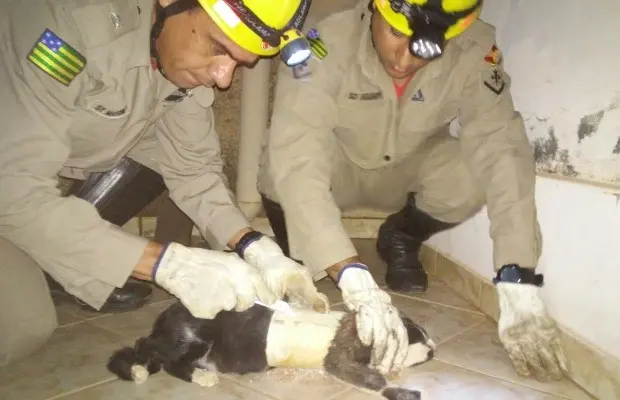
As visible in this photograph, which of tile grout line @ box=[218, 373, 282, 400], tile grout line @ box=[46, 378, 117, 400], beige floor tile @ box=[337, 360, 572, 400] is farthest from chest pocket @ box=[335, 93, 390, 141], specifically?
tile grout line @ box=[46, 378, 117, 400]

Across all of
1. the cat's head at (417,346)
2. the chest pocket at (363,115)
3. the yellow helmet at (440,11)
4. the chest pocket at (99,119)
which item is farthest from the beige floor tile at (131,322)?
the yellow helmet at (440,11)

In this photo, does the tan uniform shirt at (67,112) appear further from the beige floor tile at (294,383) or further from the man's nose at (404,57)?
the man's nose at (404,57)

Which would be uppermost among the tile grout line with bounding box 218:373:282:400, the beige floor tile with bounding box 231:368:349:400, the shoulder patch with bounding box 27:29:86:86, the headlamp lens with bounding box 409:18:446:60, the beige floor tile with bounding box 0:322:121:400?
the headlamp lens with bounding box 409:18:446:60

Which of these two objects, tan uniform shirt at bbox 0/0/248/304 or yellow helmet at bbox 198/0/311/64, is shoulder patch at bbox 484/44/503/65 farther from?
tan uniform shirt at bbox 0/0/248/304

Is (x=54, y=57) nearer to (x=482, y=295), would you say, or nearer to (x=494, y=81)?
(x=494, y=81)

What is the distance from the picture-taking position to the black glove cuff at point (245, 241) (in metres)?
1.59

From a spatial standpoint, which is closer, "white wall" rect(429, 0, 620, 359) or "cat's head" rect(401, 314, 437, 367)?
"white wall" rect(429, 0, 620, 359)

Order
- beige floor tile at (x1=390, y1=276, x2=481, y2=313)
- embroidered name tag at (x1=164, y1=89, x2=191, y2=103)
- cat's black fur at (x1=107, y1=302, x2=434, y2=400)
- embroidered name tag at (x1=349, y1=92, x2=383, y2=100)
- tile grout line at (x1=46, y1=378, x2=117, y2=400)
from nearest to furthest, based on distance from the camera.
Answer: tile grout line at (x1=46, y1=378, x2=117, y2=400)
cat's black fur at (x1=107, y1=302, x2=434, y2=400)
embroidered name tag at (x1=164, y1=89, x2=191, y2=103)
embroidered name tag at (x1=349, y1=92, x2=383, y2=100)
beige floor tile at (x1=390, y1=276, x2=481, y2=313)

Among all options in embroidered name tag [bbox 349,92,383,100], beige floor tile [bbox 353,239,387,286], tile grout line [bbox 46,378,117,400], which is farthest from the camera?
beige floor tile [bbox 353,239,387,286]

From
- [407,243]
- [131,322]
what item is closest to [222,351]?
[131,322]

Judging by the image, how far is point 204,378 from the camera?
4.24 ft

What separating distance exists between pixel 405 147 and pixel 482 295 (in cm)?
54

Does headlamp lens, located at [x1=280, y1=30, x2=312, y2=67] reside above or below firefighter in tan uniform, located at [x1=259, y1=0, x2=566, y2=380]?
above

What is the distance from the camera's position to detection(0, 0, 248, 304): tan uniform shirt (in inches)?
49.2
